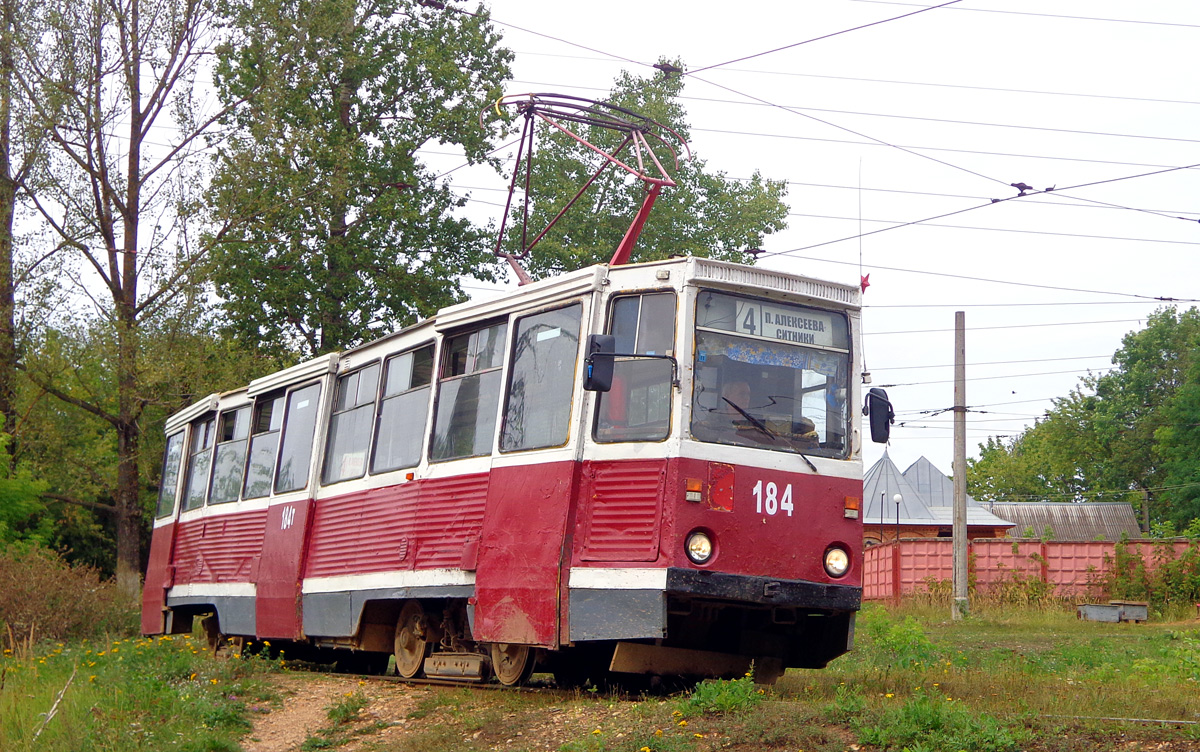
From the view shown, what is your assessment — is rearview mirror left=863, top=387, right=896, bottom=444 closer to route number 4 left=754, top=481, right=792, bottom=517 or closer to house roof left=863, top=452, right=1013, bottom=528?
route number 4 left=754, top=481, right=792, bottom=517

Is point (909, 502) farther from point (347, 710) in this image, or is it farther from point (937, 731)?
point (937, 731)

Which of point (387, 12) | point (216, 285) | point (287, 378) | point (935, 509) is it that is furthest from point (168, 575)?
point (935, 509)

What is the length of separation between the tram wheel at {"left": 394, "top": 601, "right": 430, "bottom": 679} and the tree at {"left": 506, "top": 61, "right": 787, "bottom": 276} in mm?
22546

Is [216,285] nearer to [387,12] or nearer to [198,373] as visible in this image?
[198,373]

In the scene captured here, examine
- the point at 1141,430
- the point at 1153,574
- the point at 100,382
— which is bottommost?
the point at 1153,574

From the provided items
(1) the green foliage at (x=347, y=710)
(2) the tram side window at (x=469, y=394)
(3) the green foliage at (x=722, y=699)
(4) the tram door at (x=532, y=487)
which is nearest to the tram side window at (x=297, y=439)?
(2) the tram side window at (x=469, y=394)

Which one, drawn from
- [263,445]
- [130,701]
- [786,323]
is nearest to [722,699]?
[786,323]

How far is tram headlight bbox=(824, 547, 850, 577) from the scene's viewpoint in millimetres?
9562

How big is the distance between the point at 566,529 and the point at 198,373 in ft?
55.5

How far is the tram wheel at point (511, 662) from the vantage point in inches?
405

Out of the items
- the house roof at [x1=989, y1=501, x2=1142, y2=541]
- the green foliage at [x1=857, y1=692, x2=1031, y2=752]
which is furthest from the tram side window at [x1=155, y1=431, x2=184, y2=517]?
the house roof at [x1=989, y1=501, x2=1142, y2=541]

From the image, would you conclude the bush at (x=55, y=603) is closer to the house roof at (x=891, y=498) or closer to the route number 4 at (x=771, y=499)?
the route number 4 at (x=771, y=499)

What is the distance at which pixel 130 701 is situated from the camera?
1043 centimetres

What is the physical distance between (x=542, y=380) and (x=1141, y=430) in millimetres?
70665
